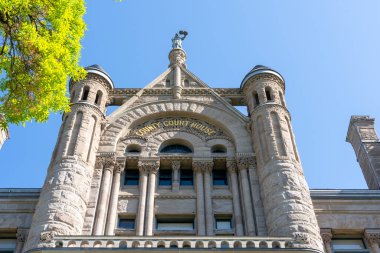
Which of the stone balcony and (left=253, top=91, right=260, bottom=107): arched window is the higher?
(left=253, top=91, right=260, bottom=107): arched window

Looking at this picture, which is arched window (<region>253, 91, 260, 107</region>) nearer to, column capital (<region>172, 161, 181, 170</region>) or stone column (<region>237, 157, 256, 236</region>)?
stone column (<region>237, 157, 256, 236</region>)

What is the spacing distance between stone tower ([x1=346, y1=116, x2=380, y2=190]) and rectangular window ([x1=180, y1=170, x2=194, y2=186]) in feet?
30.5

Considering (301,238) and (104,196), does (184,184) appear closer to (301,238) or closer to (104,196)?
(104,196)

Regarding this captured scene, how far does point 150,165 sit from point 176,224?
11.1ft

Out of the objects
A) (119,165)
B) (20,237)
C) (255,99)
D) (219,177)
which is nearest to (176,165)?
(219,177)

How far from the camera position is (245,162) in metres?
23.1

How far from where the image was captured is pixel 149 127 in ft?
84.3

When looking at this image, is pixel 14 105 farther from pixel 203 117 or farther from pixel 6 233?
pixel 203 117

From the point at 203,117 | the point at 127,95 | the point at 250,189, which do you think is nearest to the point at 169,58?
the point at 127,95

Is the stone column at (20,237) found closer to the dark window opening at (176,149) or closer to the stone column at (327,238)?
the dark window opening at (176,149)

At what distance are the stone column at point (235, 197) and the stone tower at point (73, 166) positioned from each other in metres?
6.27

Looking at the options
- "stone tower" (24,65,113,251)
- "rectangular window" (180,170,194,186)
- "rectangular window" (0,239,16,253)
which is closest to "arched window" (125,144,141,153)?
"stone tower" (24,65,113,251)

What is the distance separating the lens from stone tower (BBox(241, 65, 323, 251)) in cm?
1875

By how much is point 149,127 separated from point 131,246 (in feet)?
31.5
